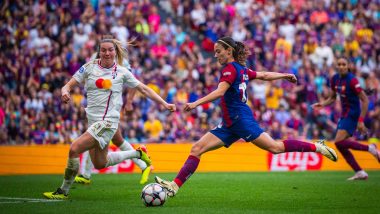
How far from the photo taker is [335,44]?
91.7 ft

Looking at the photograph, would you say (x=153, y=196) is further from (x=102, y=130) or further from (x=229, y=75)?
(x=229, y=75)

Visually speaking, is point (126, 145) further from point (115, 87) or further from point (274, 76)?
point (274, 76)

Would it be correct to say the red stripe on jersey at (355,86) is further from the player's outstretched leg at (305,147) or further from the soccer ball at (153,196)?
the soccer ball at (153,196)

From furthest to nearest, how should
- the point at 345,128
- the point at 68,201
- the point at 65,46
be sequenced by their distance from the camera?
the point at 65,46 → the point at 345,128 → the point at 68,201

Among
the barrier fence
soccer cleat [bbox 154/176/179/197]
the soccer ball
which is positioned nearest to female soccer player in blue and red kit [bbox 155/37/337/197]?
soccer cleat [bbox 154/176/179/197]

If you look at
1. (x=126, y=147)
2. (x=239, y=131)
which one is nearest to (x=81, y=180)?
(x=126, y=147)

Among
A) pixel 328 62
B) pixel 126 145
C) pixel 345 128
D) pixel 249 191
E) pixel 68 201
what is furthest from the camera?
pixel 328 62

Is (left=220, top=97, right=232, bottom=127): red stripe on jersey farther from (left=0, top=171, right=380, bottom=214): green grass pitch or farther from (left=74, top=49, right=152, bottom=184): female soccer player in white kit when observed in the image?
(left=74, top=49, right=152, bottom=184): female soccer player in white kit

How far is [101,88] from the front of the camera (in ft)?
38.4

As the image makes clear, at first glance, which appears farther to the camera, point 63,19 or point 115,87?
point 63,19

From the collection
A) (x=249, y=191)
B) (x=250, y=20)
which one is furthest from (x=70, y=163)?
(x=250, y=20)

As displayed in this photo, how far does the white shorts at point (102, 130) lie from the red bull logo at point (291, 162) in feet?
33.7

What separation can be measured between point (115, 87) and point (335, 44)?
57.4 feet

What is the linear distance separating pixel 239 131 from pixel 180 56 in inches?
575
